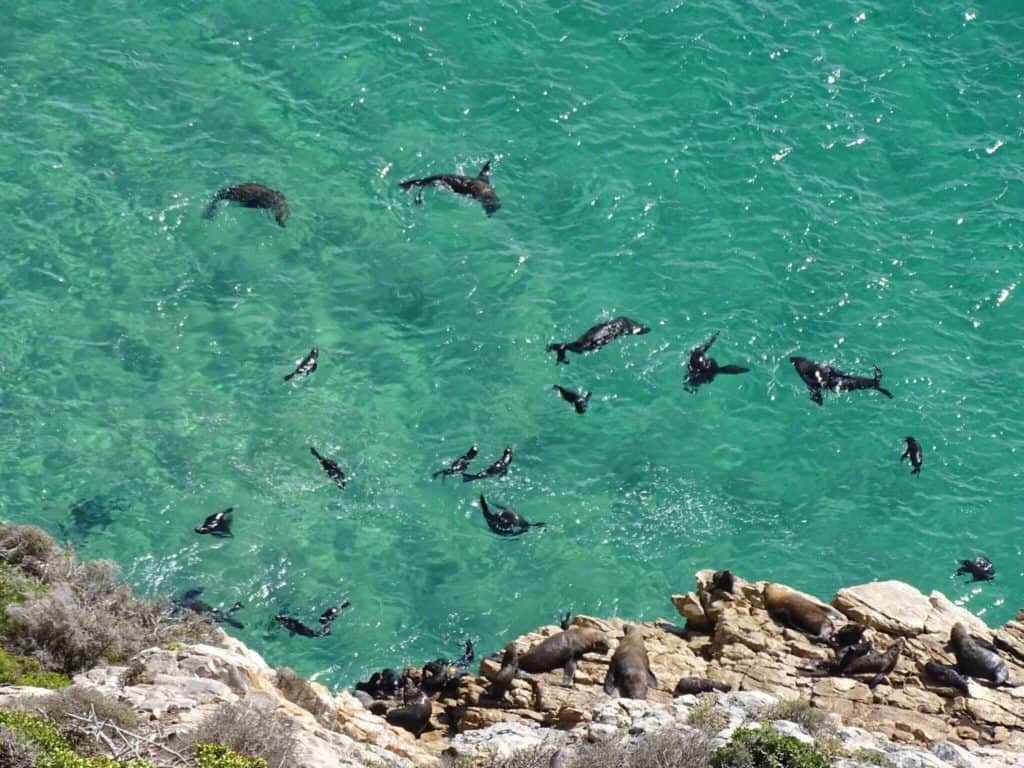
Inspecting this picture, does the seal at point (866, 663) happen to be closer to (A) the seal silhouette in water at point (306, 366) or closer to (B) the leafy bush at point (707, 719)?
(B) the leafy bush at point (707, 719)

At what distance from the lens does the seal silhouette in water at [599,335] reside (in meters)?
28.7

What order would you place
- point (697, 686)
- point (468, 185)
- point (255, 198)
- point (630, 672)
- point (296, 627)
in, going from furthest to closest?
1. point (468, 185)
2. point (255, 198)
3. point (296, 627)
4. point (630, 672)
5. point (697, 686)

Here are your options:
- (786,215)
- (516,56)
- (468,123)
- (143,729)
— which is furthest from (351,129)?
(143,729)

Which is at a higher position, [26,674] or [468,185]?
[468,185]

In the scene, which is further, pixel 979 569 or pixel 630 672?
pixel 979 569

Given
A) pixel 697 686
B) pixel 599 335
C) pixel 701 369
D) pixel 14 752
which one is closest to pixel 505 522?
pixel 599 335

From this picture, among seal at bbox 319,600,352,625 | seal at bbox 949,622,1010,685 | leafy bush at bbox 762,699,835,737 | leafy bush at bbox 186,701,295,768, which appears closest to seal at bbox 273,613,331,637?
seal at bbox 319,600,352,625

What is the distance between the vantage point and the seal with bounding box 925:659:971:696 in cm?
2027

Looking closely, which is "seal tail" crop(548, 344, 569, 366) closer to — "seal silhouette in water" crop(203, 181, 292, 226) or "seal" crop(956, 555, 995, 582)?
"seal silhouette in water" crop(203, 181, 292, 226)

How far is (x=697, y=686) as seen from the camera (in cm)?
2033

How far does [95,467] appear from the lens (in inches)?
1045

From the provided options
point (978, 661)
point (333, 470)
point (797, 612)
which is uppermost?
point (978, 661)

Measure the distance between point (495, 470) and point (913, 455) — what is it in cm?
816

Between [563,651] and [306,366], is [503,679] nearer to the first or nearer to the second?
[563,651]
